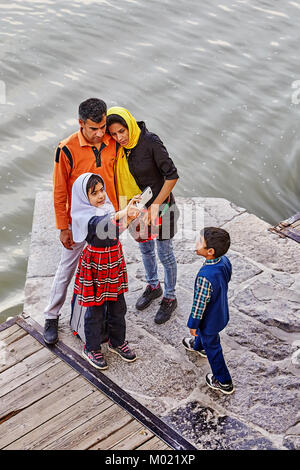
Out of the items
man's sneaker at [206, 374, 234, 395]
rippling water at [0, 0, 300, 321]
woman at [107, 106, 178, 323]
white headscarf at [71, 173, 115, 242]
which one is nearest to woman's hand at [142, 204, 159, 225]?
woman at [107, 106, 178, 323]

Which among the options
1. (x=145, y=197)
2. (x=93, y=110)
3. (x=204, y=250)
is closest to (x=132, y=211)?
(x=145, y=197)

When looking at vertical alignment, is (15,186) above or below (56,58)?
below

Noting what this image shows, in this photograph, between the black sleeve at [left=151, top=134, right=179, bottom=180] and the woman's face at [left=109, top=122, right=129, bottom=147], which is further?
the black sleeve at [left=151, top=134, right=179, bottom=180]

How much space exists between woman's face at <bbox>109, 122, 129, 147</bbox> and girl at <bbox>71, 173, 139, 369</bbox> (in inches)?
12.7

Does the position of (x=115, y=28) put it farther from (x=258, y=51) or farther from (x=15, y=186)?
(x=15, y=186)

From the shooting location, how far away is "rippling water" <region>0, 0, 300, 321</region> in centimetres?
698

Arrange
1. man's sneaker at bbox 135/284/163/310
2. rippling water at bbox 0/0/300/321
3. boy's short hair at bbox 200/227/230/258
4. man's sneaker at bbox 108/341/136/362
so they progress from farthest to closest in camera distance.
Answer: rippling water at bbox 0/0/300/321 → man's sneaker at bbox 135/284/163/310 → man's sneaker at bbox 108/341/136/362 → boy's short hair at bbox 200/227/230/258

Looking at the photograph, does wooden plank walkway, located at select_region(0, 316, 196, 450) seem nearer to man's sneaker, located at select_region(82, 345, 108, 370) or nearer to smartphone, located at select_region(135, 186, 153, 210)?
man's sneaker, located at select_region(82, 345, 108, 370)

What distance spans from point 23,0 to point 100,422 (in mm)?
8336

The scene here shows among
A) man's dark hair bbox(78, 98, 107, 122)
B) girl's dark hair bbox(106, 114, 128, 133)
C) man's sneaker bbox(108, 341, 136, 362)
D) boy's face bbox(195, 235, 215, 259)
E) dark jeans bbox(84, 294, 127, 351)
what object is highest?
man's dark hair bbox(78, 98, 107, 122)

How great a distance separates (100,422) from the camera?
11.8 feet

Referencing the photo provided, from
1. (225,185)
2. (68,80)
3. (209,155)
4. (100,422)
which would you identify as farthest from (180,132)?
(100,422)
